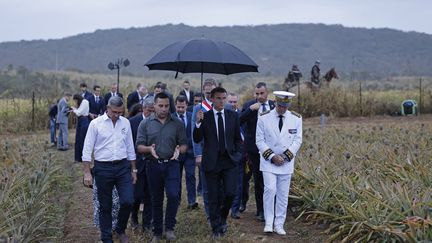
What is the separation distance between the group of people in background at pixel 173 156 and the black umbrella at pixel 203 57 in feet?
1.52

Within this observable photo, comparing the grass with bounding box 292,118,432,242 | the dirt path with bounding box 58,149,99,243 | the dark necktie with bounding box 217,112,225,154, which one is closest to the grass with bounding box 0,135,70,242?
the dirt path with bounding box 58,149,99,243

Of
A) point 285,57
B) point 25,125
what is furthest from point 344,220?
point 285,57

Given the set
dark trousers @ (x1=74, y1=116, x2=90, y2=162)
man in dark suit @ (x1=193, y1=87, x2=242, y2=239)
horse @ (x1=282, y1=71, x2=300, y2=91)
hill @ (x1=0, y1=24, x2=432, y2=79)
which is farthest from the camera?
hill @ (x1=0, y1=24, x2=432, y2=79)

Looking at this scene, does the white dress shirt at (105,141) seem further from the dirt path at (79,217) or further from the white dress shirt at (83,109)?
the white dress shirt at (83,109)

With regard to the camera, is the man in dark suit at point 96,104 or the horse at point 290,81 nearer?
the man in dark suit at point 96,104

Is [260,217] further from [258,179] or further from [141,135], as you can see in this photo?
[141,135]

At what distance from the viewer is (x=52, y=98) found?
83.6 ft

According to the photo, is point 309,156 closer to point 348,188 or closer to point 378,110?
point 348,188

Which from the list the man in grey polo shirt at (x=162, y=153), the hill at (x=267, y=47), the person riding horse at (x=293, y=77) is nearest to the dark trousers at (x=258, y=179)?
the man in grey polo shirt at (x=162, y=153)

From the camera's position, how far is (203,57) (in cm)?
841

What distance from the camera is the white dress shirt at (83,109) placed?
51.4 feet

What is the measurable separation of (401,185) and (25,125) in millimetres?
18563

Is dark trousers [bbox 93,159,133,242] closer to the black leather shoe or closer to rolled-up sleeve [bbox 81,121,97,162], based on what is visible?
rolled-up sleeve [bbox 81,121,97,162]

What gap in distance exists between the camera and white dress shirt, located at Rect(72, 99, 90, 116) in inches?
617
